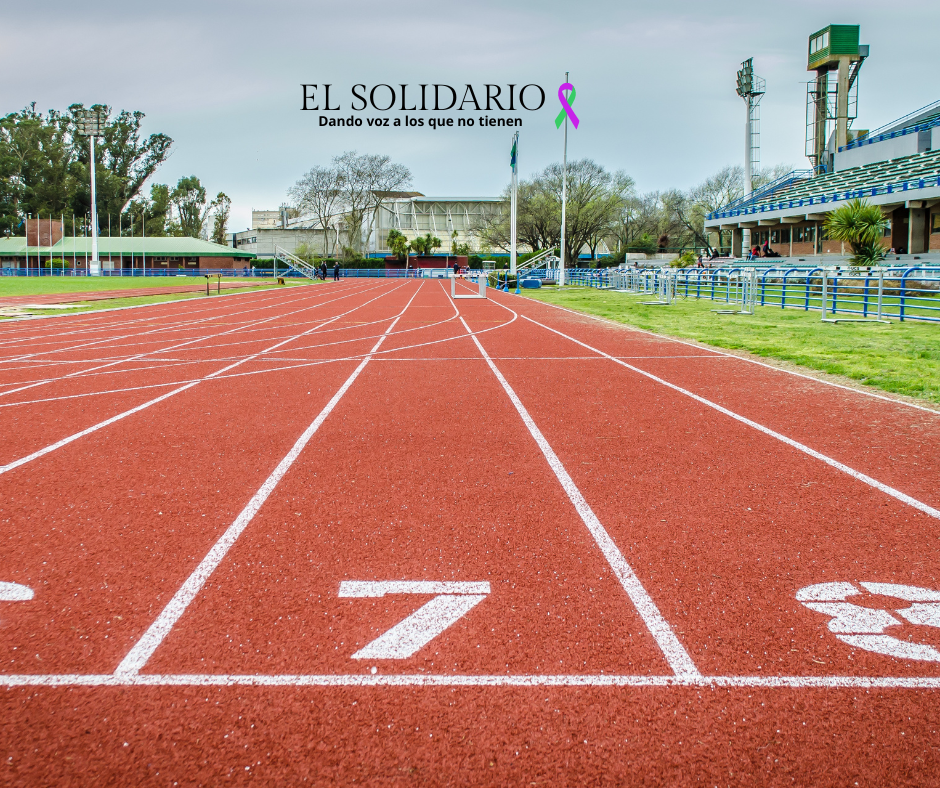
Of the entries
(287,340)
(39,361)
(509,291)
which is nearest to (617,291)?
(509,291)

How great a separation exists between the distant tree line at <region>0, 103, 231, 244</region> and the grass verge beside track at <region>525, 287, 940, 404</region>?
91.2 meters

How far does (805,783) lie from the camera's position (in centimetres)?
259

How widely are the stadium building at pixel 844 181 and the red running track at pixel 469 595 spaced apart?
37.2 m

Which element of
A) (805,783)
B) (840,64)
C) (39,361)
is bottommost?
(805,783)

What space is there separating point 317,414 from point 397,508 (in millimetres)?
3476

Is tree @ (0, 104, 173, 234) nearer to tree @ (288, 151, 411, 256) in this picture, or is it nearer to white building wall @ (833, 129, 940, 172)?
tree @ (288, 151, 411, 256)

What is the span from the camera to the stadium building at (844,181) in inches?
1622

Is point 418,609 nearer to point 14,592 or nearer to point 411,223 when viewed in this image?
point 14,592

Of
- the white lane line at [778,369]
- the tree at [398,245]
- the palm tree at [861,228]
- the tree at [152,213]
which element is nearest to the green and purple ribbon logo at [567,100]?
the palm tree at [861,228]

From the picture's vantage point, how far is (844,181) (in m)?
51.6

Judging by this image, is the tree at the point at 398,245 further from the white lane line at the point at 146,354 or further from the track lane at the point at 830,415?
the track lane at the point at 830,415

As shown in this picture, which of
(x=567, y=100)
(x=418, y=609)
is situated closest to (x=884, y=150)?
(x=567, y=100)

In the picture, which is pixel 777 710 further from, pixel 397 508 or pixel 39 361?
pixel 39 361

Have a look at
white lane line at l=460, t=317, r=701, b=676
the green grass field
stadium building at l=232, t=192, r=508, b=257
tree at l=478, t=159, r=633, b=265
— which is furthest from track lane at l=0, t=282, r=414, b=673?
stadium building at l=232, t=192, r=508, b=257
